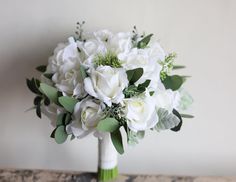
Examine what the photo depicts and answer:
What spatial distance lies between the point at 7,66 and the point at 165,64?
577 millimetres

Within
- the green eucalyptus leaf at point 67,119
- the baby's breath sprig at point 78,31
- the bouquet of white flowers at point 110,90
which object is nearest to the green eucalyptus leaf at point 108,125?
the bouquet of white flowers at point 110,90

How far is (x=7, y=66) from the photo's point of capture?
1238 millimetres

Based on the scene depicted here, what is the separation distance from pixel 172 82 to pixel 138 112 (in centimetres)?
18

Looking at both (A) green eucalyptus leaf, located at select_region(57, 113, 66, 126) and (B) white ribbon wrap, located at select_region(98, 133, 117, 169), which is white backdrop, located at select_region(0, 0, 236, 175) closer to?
(B) white ribbon wrap, located at select_region(98, 133, 117, 169)

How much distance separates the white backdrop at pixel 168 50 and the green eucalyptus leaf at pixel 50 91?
33cm

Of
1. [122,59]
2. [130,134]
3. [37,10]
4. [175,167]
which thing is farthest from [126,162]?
[37,10]

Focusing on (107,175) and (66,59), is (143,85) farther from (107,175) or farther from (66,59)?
(107,175)

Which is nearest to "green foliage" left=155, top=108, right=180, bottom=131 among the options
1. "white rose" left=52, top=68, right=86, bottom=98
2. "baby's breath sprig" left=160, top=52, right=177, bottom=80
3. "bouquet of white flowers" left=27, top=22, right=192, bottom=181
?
"bouquet of white flowers" left=27, top=22, right=192, bottom=181

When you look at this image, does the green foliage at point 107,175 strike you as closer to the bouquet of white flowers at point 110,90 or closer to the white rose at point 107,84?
the bouquet of white flowers at point 110,90

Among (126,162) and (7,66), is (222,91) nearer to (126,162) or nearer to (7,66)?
(126,162)

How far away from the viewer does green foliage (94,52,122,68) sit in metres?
0.90

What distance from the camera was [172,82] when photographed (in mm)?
1006

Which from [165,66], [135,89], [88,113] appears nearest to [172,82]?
[165,66]

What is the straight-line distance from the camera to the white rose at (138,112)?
869 millimetres
